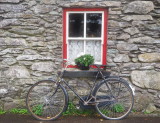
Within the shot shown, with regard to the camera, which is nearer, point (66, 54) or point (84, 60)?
point (84, 60)

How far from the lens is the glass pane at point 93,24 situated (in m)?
4.57

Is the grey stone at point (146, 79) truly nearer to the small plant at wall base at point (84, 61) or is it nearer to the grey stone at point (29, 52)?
the small plant at wall base at point (84, 61)

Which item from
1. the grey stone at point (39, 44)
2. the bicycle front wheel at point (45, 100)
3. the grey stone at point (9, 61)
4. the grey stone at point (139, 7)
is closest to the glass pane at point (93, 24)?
the grey stone at point (139, 7)

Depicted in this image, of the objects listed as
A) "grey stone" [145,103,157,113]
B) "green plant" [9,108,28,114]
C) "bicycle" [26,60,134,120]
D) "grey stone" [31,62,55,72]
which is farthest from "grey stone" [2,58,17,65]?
"grey stone" [145,103,157,113]

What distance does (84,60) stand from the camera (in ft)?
14.0

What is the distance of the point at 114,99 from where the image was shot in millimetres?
4223

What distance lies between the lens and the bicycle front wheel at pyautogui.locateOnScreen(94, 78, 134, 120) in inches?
165

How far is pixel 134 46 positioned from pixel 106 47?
1.96ft

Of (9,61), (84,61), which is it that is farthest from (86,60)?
(9,61)

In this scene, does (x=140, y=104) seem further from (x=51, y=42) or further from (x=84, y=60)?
(x=51, y=42)

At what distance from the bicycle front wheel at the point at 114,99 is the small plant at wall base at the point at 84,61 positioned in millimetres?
506

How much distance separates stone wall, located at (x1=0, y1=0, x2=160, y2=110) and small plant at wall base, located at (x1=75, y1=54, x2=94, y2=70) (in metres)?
0.41

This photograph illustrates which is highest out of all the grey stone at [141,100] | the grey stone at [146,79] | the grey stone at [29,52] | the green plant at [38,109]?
the grey stone at [29,52]

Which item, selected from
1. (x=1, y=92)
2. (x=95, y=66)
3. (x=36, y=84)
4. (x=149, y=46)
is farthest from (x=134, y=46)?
(x=1, y=92)
